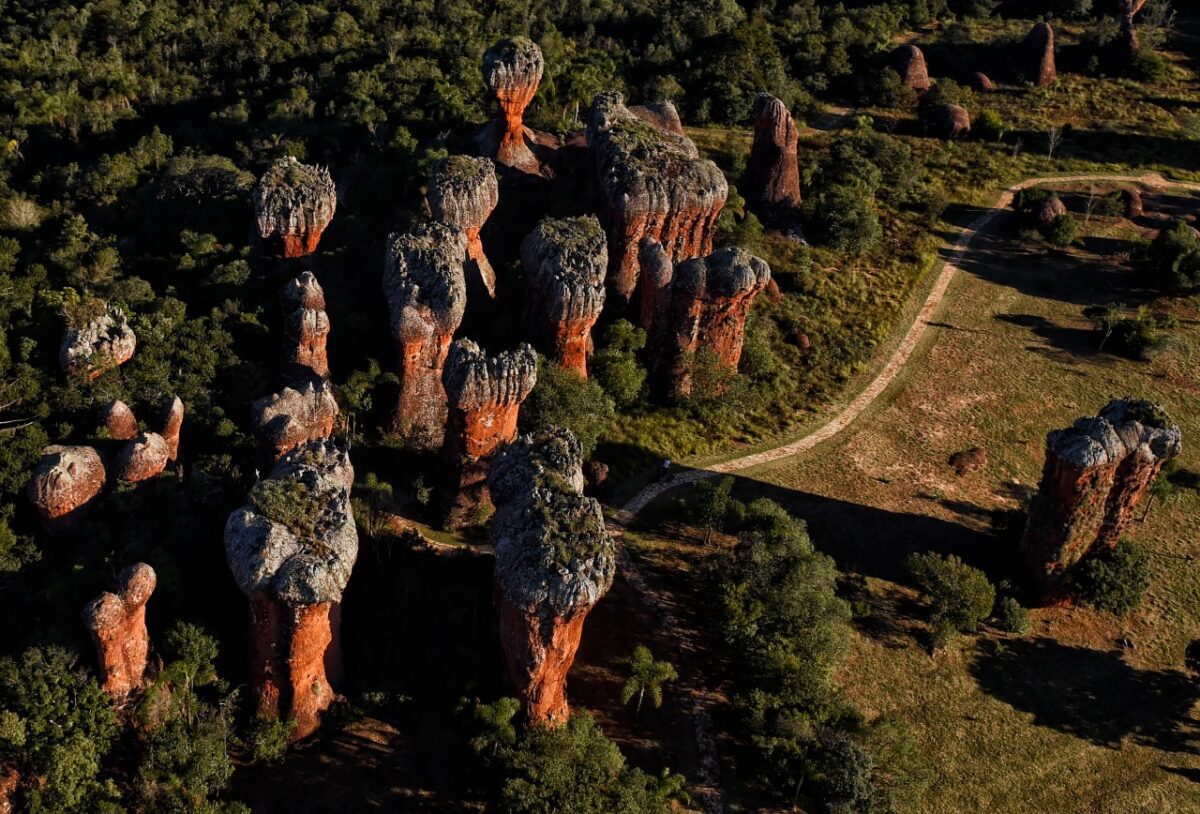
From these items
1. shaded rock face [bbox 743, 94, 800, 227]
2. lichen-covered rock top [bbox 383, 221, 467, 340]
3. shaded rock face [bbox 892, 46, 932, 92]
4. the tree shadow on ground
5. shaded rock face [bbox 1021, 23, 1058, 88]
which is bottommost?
the tree shadow on ground

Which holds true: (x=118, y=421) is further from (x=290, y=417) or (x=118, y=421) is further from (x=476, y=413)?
(x=476, y=413)

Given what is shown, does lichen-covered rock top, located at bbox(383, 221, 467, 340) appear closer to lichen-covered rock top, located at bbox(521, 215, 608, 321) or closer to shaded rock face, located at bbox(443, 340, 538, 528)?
shaded rock face, located at bbox(443, 340, 538, 528)

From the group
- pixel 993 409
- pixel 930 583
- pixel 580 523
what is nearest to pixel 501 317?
pixel 580 523

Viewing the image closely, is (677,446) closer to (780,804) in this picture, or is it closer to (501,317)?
(501,317)

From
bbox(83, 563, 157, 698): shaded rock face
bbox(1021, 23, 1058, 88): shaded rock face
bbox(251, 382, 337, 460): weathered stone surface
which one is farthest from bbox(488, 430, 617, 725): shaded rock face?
bbox(1021, 23, 1058, 88): shaded rock face

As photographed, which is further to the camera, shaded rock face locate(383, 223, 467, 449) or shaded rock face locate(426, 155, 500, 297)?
shaded rock face locate(426, 155, 500, 297)

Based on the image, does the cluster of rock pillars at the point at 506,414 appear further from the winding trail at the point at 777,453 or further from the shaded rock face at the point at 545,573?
the winding trail at the point at 777,453
